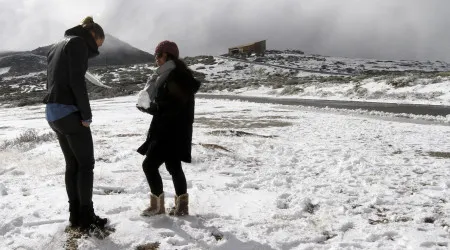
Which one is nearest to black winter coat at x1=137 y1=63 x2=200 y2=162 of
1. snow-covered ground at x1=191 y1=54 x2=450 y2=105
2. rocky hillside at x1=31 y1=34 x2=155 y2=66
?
snow-covered ground at x1=191 y1=54 x2=450 y2=105

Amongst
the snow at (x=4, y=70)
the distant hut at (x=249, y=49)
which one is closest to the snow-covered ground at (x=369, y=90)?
the distant hut at (x=249, y=49)

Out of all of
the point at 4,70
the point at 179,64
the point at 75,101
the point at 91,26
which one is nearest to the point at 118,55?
the point at 4,70

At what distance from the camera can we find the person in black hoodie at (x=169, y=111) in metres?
3.93

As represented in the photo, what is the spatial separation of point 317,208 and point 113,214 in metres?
2.50

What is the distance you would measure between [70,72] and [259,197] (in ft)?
9.83

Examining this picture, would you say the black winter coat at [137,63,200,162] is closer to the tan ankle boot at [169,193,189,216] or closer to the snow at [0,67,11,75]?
the tan ankle boot at [169,193,189,216]

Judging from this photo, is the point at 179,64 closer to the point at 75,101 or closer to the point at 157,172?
the point at 75,101

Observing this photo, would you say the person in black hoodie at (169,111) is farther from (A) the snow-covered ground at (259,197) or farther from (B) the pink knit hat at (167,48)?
(A) the snow-covered ground at (259,197)

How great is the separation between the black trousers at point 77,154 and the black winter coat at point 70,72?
15 centimetres

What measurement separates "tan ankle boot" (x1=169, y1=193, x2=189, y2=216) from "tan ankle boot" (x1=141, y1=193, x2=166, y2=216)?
0.14 metres

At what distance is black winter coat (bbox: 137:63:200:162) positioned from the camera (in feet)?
12.9

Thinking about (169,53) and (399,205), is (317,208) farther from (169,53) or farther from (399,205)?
(169,53)

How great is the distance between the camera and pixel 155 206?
174 inches

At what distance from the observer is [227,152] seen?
834 cm
